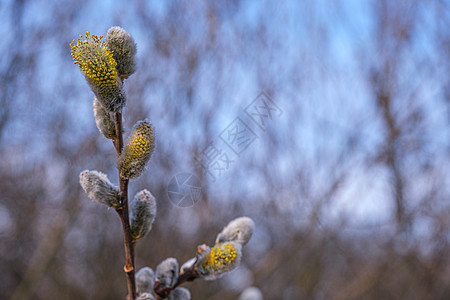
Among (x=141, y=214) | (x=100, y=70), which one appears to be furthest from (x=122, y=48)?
(x=141, y=214)

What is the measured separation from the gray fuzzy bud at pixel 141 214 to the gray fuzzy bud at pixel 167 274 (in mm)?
157

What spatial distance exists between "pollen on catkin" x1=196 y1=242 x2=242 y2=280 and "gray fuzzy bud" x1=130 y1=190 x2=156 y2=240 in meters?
0.19

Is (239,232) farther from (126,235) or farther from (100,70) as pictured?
(100,70)

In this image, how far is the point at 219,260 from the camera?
993 millimetres

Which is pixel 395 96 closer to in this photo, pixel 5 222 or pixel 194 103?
pixel 194 103

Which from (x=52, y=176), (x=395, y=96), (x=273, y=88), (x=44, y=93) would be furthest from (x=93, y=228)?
(x=395, y=96)

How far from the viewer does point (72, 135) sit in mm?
3037

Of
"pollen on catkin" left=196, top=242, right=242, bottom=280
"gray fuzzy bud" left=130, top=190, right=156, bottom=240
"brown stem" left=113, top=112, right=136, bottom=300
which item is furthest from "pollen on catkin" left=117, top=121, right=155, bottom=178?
"pollen on catkin" left=196, top=242, right=242, bottom=280

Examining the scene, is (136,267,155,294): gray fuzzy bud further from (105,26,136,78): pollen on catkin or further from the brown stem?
(105,26,136,78): pollen on catkin

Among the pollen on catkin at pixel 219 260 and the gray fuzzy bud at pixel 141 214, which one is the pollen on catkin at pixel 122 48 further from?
the pollen on catkin at pixel 219 260

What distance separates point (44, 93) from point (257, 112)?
1.64 meters

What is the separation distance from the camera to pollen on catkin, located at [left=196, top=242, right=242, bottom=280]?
0.98 metres

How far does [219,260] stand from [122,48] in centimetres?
56

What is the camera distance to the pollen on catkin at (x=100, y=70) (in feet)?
2.51
